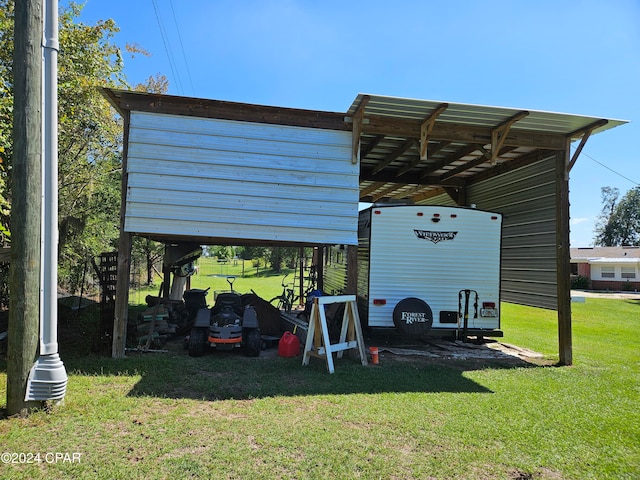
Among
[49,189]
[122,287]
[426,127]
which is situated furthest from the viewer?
[426,127]

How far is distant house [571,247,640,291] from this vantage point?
29.6 m

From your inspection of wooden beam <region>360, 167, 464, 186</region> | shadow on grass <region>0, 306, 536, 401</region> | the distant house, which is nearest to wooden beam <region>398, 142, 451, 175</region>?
wooden beam <region>360, 167, 464, 186</region>

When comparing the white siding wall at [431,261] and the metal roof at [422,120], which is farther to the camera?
the white siding wall at [431,261]

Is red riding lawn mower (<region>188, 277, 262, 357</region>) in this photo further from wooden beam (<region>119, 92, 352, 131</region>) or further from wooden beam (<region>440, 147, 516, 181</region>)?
wooden beam (<region>440, 147, 516, 181</region>)

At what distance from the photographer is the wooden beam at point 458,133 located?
679 cm

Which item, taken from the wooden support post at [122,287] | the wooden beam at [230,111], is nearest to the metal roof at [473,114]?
the wooden beam at [230,111]

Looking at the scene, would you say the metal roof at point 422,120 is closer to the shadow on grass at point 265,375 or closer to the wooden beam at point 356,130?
the wooden beam at point 356,130

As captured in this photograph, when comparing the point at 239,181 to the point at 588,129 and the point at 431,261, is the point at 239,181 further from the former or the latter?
the point at 588,129

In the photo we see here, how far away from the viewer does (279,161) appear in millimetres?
6582

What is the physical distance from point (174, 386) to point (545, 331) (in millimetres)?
9540

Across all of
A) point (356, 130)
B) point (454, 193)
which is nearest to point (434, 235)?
point (356, 130)

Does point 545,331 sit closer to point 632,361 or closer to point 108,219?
point 632,361

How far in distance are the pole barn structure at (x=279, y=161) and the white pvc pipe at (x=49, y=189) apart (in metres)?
2.16

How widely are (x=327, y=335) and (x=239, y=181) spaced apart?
269 centimetres
